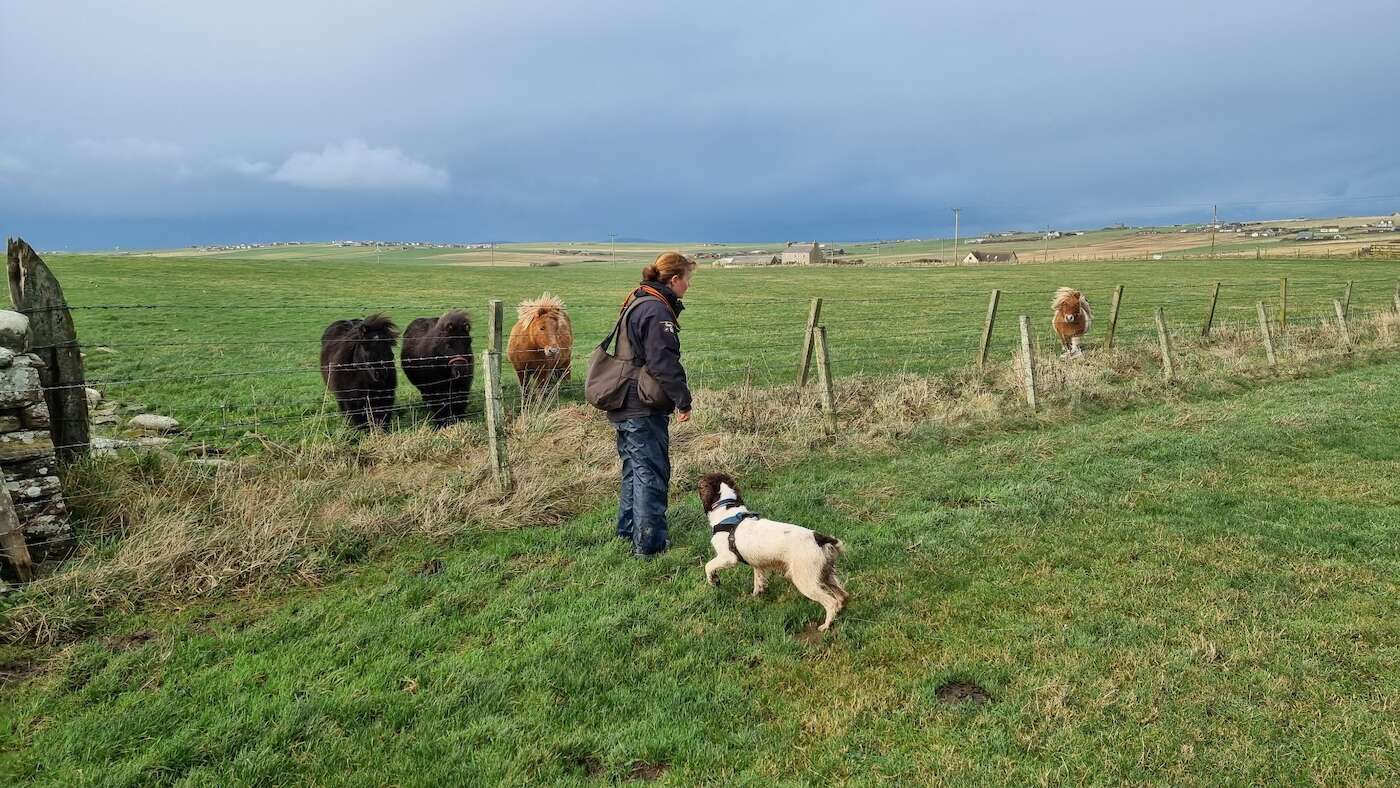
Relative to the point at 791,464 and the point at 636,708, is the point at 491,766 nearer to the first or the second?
the point at 636,708

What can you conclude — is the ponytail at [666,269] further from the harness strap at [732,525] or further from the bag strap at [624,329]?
the harness strap at [732,525]

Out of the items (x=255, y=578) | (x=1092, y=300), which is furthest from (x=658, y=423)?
(x=1092, y=300)

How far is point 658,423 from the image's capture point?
5305mm

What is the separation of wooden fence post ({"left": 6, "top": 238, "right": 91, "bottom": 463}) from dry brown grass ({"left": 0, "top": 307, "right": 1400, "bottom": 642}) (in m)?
0.33

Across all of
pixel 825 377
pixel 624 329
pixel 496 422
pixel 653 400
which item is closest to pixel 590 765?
pixel 653 400

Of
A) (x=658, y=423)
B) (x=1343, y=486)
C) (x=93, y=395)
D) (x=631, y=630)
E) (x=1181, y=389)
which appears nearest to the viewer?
(x=631, y=630)

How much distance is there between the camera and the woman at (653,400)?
4973 mm

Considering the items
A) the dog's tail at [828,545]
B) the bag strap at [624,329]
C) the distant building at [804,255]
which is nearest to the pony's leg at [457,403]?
the bag strap at [624,329]

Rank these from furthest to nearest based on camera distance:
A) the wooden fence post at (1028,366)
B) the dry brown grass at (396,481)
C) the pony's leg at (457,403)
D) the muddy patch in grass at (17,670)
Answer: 1. the wooden fence post at (1028,366)
2. the pony's leg at (457,403)
3. the dry brown grass at (396,481)
4. the muddy patch in grass at (17,670)

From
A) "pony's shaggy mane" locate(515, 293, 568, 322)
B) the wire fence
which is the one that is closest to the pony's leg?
the wire fence

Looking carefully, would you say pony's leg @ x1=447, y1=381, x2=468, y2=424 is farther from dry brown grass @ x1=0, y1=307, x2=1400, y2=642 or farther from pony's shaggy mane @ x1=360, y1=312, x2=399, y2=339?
dry brown grass @ x1=0, y1=307, x2=1400, y2=642

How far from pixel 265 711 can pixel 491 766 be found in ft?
4.17

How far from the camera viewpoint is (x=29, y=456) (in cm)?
470

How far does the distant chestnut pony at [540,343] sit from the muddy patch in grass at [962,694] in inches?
309
